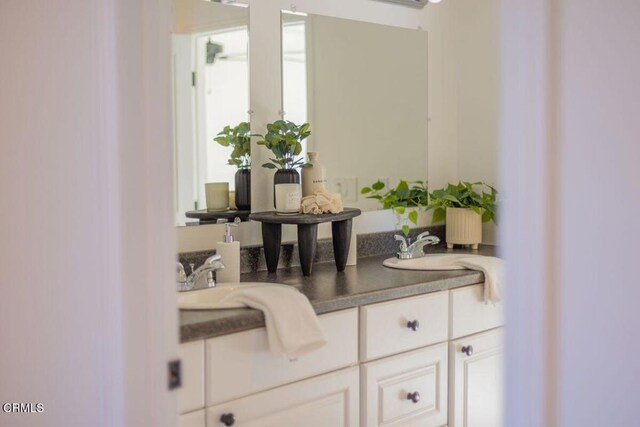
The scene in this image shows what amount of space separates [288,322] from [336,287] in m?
0.37

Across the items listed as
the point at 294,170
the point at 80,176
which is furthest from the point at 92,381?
the point at 294,170

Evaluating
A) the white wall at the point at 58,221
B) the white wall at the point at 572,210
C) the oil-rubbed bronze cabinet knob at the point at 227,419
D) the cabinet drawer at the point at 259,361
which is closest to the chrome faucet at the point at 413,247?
the cabinet drawer at the point at 259,361

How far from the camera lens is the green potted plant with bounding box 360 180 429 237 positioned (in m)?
2.76

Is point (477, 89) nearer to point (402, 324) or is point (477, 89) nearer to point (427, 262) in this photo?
point (427, 262)

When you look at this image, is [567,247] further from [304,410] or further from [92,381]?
[304,410]

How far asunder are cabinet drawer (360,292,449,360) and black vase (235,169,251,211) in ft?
1.96

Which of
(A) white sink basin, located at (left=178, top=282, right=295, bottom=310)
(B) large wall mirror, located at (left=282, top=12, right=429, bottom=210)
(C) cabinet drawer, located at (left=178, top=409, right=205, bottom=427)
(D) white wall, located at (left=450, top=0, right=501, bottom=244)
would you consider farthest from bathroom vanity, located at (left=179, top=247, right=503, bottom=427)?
(D) white wall, located at (left=450, top=0, right=501, bottom=244)

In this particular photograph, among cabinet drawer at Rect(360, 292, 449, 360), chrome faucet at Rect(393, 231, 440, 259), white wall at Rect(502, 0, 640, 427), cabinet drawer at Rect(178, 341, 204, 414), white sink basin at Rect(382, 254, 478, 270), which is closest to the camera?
white wall at Rect(502, 0, 640, 427)

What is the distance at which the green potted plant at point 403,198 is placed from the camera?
2.76 metres

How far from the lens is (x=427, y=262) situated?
2.54 meters

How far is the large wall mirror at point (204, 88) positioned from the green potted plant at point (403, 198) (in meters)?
0.67

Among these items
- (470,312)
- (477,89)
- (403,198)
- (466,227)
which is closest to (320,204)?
(470,312)

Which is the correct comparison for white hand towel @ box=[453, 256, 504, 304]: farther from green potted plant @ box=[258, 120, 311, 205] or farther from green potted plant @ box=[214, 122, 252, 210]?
green potted plant @ box=[214, 122, 252, 210]

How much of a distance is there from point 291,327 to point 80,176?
2.17ft
